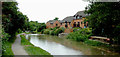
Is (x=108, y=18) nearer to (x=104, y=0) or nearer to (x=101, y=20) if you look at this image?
(x=101, y=20)

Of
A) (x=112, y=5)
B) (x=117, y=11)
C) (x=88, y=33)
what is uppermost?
(x=112, y=5)

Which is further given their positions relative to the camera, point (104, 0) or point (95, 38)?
point (95, 38)

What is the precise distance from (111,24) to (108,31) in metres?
1.53

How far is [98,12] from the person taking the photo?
458 inches

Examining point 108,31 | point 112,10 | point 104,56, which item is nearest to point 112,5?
point 112,10

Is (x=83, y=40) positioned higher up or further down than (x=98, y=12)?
further down

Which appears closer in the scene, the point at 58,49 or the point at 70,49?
the point at 58,49

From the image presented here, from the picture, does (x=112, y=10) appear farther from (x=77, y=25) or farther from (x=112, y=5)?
(x=77, y=25)

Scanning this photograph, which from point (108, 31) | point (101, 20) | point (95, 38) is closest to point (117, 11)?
point (101, 20)

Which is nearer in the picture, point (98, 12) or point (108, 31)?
point (98, 12)

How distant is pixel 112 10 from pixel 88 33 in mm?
13449

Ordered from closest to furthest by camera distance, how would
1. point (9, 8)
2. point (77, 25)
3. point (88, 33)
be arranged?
1. point (9, 8)
2. point (88, 33)
3. point (77, 25)

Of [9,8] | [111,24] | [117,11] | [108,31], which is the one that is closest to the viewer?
[117,11]

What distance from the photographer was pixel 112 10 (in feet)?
35.8
